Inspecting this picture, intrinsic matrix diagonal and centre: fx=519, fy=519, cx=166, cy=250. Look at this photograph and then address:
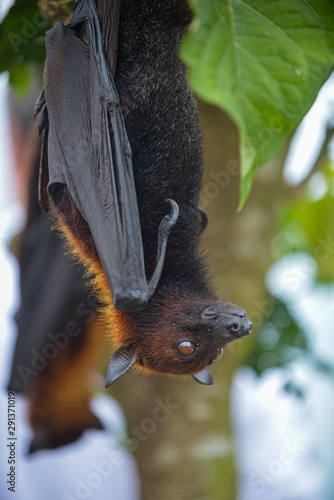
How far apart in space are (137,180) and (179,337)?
562 mm

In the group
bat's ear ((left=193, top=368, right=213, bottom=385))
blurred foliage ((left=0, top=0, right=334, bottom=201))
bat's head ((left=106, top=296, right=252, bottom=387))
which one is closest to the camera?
blurred foliage ((left=0, top=0, right=334, bottom=201))

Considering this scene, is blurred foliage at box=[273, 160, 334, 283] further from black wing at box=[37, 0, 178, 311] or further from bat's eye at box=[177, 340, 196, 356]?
black wing at box=[37, 0, 178, 311]

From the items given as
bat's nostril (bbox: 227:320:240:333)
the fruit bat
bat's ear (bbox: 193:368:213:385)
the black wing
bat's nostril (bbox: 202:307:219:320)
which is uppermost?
the black wing

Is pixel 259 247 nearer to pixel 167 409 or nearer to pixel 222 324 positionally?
pixel 167 409

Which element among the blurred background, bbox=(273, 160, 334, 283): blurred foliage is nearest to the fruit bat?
the blurred background

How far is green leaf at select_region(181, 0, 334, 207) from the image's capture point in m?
1.12

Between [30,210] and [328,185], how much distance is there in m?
2.53

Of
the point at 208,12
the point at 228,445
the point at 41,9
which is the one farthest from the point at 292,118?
the point at 228,445

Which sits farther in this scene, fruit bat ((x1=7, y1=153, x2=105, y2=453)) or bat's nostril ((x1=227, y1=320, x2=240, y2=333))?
fruit bat ((x1=7, y1=153, x2=105, y2=453))

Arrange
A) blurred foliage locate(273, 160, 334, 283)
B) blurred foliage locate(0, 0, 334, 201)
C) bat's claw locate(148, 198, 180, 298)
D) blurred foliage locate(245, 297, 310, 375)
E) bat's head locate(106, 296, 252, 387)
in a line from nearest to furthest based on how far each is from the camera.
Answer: blurred foliage locate(0, 0, 334, 201)
bat's claw locate(148, 198, 180, 298)
bat's head locate(106, 296, 252, 387)
blurred foliage locate(245, 297, 310, 375)
blurred foliage locate(273, 160, 334, 283)

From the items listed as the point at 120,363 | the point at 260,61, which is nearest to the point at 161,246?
the point at 120,363

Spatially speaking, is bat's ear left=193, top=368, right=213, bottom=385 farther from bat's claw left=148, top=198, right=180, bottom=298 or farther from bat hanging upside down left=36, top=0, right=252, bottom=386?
bat's claw left=148, top=198, right=180, bottom=298

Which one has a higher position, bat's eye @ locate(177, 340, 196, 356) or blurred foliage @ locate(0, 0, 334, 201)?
blurred foliage @ locate(0, 0, 334, 201)

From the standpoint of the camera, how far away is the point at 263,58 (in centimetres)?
122
